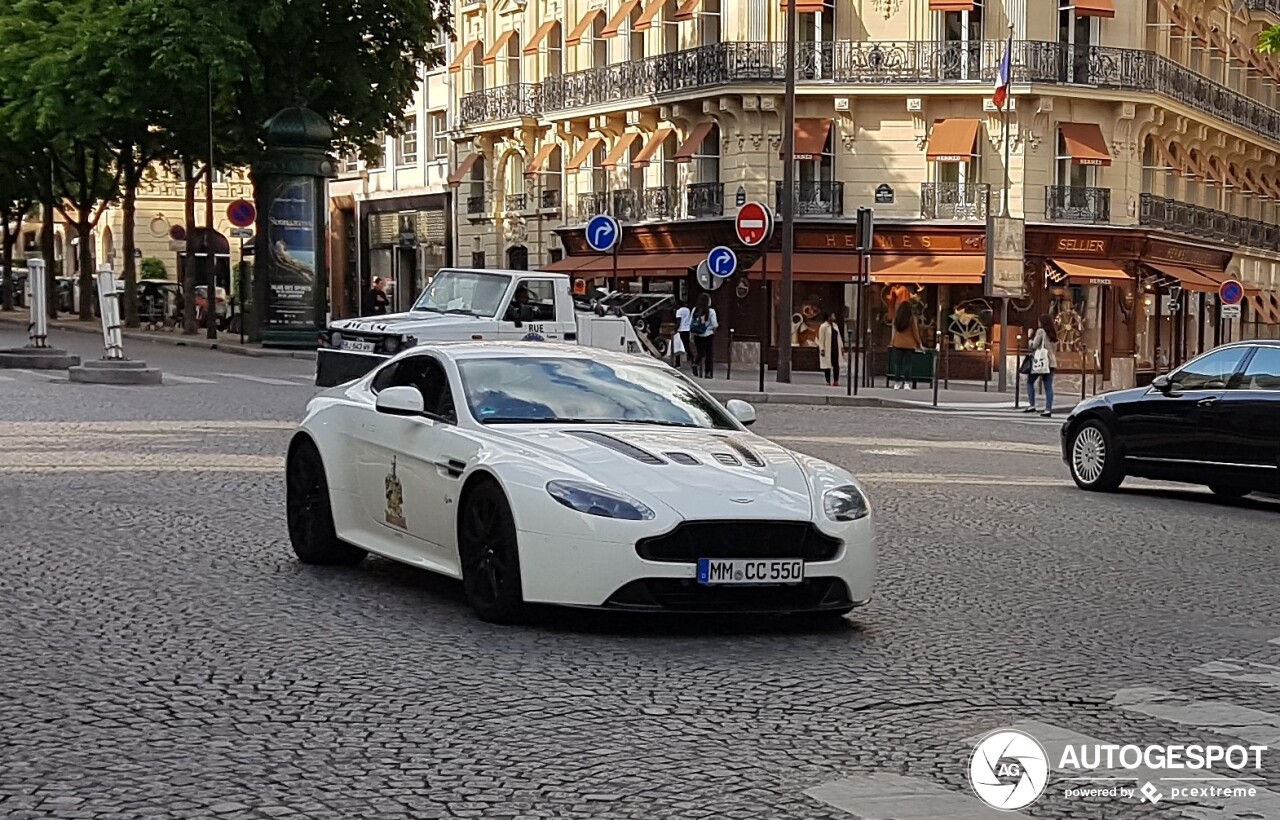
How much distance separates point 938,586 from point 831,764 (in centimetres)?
434

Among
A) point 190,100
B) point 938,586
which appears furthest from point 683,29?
point 938,586

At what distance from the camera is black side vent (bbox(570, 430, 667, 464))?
8657 millimetres

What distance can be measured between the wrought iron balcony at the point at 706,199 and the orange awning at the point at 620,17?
5284 millimetres

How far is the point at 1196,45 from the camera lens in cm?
5194

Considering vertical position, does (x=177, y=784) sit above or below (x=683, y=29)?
below

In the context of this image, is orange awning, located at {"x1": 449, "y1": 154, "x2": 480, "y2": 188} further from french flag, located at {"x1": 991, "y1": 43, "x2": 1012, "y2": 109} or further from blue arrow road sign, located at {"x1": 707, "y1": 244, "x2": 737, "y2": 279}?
blue arrow road sign, located at {"x1": 707, "y1": 244, "x2": 737, "y2": 279}

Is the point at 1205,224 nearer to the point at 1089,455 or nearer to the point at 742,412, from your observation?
the point at 1089,455

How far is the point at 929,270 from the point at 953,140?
325 centimetres

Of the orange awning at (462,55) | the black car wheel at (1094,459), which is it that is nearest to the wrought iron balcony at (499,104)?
the orange awning at (462,55)

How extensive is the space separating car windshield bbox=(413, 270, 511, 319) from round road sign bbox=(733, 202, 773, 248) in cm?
703

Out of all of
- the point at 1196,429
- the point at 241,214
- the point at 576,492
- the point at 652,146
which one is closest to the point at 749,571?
the point at 576,492

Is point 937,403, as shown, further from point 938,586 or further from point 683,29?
point 938,586

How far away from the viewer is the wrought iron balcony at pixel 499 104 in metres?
55.7

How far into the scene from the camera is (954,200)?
45.5m
